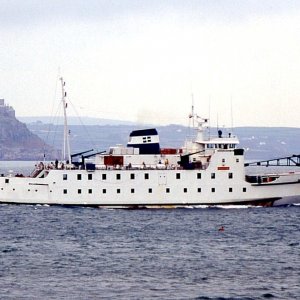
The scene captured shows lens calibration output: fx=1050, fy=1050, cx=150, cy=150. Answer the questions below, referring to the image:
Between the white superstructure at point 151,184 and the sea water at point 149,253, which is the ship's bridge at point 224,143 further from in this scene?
the sea water at point 149,253

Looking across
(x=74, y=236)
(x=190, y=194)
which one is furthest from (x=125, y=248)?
(x=190, y=194)

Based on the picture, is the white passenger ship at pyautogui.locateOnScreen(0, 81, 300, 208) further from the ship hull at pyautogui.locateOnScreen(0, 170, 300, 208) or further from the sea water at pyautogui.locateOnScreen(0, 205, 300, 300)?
the sea water at pyautogui.locateOnScreen(0, 205, 300, 300)

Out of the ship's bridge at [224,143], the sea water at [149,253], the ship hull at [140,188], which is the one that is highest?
the ship's bridge at [224,143]

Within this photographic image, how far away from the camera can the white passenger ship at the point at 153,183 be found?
71.4 metres

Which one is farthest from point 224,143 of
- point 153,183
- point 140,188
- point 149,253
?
point 149,253

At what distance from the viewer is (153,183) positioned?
71.5 metres

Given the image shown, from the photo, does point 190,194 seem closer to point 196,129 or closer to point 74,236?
point 196,129

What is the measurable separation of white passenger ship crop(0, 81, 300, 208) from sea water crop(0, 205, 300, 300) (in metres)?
0.98

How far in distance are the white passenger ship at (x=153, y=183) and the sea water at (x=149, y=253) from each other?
98cm

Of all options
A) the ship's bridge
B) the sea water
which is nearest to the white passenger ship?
the ship's bridge

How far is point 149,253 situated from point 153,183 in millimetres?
20991

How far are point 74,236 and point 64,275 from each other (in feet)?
43.1

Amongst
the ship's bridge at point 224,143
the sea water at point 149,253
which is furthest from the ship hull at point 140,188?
the ship's bridge at point 224,143

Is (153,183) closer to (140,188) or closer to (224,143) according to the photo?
(140,188)
